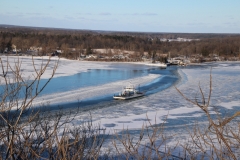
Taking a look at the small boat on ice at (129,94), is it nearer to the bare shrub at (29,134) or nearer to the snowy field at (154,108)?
the snowy field at (154,108)

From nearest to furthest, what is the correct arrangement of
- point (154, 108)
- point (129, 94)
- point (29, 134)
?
point (29, 134) < point (154, 108) < point (129, 94)

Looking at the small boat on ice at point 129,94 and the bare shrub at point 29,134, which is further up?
the bare shrub at point 29,134

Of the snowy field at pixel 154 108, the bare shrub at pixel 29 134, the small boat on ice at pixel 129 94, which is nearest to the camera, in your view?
the bare shrub at pixel 29 134

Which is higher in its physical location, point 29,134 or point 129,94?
point 29,134

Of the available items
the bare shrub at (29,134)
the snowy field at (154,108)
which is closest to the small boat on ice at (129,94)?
the snowy field at (154,108)

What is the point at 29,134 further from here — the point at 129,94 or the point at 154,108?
the point at 129,94

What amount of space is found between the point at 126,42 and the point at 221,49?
16.0 m

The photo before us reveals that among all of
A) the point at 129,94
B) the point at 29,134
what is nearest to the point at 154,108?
the point at 129,94

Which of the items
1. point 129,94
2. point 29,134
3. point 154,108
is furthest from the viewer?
point 129,94

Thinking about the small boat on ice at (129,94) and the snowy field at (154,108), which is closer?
the snowy field at (154,108)

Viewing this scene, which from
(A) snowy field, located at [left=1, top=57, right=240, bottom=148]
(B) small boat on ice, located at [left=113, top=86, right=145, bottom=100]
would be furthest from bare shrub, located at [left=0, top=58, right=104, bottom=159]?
(B) small boat on ice, located at [left=113, top=86, right=145, bottom=100]

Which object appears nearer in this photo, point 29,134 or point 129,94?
point 29,134

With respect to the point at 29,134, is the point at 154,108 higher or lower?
lower

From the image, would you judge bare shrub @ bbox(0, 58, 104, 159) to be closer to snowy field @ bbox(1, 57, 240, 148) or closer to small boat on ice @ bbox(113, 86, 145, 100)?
snowy field @ bbox(1, 57, 240, 148)
